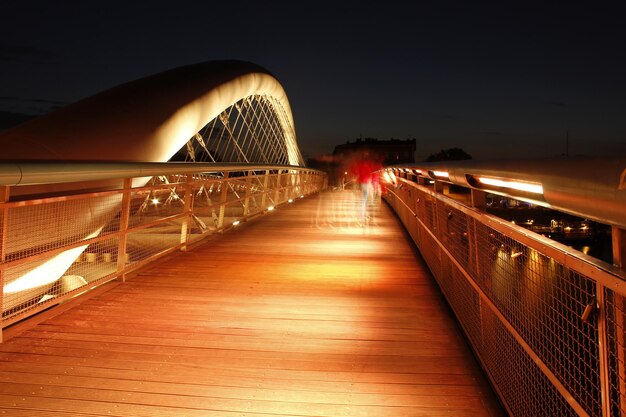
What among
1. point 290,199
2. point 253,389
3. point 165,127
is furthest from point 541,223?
point 253,389

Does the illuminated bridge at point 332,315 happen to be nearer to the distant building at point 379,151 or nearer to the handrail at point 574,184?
the handrail at point 574,184

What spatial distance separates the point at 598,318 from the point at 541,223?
212 feet

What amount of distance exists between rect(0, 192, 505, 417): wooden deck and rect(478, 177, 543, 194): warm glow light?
3.73 feet

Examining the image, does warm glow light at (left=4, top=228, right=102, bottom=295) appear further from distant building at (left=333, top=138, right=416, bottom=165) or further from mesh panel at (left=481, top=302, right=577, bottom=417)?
distant building at (left=333, top=138, right=416, bottom=165)

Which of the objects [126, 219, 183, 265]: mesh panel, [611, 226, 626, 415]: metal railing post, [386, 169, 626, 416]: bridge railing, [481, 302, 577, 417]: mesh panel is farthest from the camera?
[126, 219, 183, 265]: mesh panel

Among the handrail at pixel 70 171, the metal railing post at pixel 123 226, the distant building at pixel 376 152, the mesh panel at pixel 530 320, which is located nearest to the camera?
the mesh panel at pixel 530 320

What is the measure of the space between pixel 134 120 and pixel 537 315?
700 cm

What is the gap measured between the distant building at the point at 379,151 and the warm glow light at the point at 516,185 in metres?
72.8

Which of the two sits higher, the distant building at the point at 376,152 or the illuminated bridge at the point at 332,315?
the distant building at the point at 376,152

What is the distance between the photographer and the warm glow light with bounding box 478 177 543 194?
143 cm

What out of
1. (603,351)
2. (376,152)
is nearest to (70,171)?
(603,351)

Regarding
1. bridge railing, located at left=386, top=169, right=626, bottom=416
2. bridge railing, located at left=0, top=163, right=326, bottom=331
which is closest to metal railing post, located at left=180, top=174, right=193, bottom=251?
bridge railing, located at left=0, top=163, right=326, bottom=331

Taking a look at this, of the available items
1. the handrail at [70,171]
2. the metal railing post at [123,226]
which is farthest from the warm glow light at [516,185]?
the metal railing post at [123,226]

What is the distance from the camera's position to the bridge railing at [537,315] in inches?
50.4
